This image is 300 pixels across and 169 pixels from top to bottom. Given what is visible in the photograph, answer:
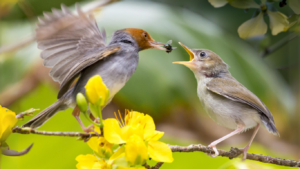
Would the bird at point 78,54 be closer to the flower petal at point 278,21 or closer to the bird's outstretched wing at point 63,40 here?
the bird's outstretched wing at point 63,40

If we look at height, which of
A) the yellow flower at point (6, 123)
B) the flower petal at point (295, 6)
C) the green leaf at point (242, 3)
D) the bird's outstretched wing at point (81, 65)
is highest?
the green leaf at point (242, 3)

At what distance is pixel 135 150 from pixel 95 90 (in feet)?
0.25

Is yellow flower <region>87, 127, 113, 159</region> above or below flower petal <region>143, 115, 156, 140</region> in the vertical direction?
below

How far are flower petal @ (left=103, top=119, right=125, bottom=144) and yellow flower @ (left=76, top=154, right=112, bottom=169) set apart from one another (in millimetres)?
36

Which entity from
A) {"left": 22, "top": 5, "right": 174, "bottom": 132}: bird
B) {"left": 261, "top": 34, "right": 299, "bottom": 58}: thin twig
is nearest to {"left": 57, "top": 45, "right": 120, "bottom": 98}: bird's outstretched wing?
{"left": 22, "top": 5, "right": 174, "bottom": 132}: bird

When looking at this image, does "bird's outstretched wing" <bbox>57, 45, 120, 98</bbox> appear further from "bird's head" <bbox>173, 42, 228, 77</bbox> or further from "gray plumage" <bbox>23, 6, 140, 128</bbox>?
"bird's head" <bbox>173, 42, 228, 77</bbox>

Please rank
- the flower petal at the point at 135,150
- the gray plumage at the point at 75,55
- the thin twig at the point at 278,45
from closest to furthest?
the flower petal at the point at 135,150, the gray plumage at the point at 75,55, the thin twig at the point at 278,45

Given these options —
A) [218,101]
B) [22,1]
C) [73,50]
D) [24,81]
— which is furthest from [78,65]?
[24,81]

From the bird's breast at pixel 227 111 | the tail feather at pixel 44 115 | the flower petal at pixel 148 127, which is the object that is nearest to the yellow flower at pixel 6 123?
the tail feather at pixel 44 115

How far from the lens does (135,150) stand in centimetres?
29

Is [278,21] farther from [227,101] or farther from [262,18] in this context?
[227,101]

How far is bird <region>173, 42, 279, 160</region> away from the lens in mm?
417

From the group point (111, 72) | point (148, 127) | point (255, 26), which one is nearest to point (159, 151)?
point (148, 127)

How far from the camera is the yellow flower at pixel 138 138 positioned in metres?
0.29
